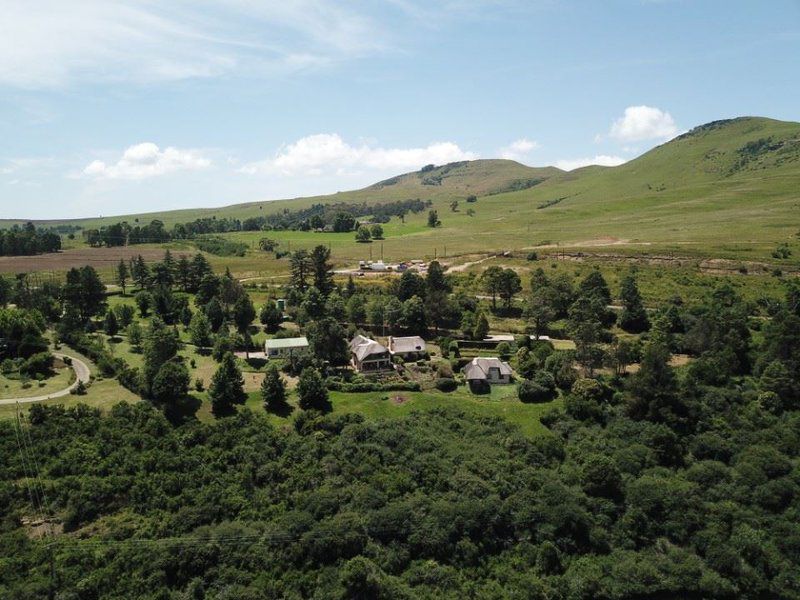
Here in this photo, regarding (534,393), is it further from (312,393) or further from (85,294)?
(85,294)

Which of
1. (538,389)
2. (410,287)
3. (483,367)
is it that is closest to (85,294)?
(410,287)

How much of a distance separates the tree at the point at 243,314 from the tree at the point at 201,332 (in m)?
4.53

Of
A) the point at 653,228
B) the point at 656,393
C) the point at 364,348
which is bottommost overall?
the point at 656,393

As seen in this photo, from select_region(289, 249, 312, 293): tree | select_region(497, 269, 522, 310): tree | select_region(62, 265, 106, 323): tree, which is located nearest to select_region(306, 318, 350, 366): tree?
select_region(289, 249, 312, 293): tree

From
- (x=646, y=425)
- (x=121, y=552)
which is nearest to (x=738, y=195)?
(x=646, y=425)

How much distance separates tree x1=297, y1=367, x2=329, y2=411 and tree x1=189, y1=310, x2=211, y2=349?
1680 cm

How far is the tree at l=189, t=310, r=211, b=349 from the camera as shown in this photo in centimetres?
5812

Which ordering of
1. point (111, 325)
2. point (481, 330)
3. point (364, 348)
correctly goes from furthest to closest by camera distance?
1. point (111, 325)
2. point (481, 330)
3. point (364, 348)

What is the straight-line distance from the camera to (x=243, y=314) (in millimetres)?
64125

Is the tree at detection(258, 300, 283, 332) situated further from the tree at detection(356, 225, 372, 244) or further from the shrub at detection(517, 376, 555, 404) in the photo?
the tree at detection(356, 225, 372, 244)

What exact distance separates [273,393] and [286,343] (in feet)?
38.2

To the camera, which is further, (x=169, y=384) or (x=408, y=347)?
(x=408, y=347)

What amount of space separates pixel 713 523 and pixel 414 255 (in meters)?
97.0

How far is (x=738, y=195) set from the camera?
16338 cm
